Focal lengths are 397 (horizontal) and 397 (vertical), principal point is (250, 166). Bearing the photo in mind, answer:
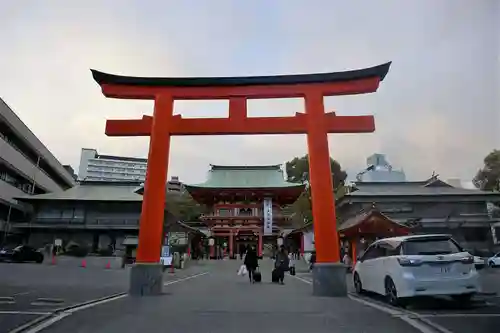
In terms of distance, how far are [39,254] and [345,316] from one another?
31.3m

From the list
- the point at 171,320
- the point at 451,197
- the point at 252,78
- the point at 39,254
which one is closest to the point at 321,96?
the point at 252,78

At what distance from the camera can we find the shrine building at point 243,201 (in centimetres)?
4091

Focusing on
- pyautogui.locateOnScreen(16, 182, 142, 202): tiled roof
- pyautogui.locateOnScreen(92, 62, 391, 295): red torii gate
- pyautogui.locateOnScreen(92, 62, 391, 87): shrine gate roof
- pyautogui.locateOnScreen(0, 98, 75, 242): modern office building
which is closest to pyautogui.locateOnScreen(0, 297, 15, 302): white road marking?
pyautogui.locateOnScreen(92, 62, 391, 295): red torii gate

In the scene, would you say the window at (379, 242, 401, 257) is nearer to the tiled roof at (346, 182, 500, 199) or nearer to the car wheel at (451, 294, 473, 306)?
the car wheel at (451, 294, 473, 306)

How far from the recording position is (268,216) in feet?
125

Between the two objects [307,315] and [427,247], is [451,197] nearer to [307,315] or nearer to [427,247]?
[427,247]

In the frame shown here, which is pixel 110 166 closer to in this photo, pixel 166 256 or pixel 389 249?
pixel 166 256

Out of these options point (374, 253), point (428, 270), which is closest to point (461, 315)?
point (428, 270)

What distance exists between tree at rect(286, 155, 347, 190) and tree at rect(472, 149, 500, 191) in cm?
1758

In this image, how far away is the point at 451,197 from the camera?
33.9 m

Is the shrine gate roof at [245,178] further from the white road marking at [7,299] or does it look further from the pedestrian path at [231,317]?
the pedestrian path at [231,317]

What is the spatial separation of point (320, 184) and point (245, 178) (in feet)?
107

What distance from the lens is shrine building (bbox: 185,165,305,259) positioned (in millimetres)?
40906

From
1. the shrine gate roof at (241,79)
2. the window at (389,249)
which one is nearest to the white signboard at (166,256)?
the shrine gate roof at (241,79)
